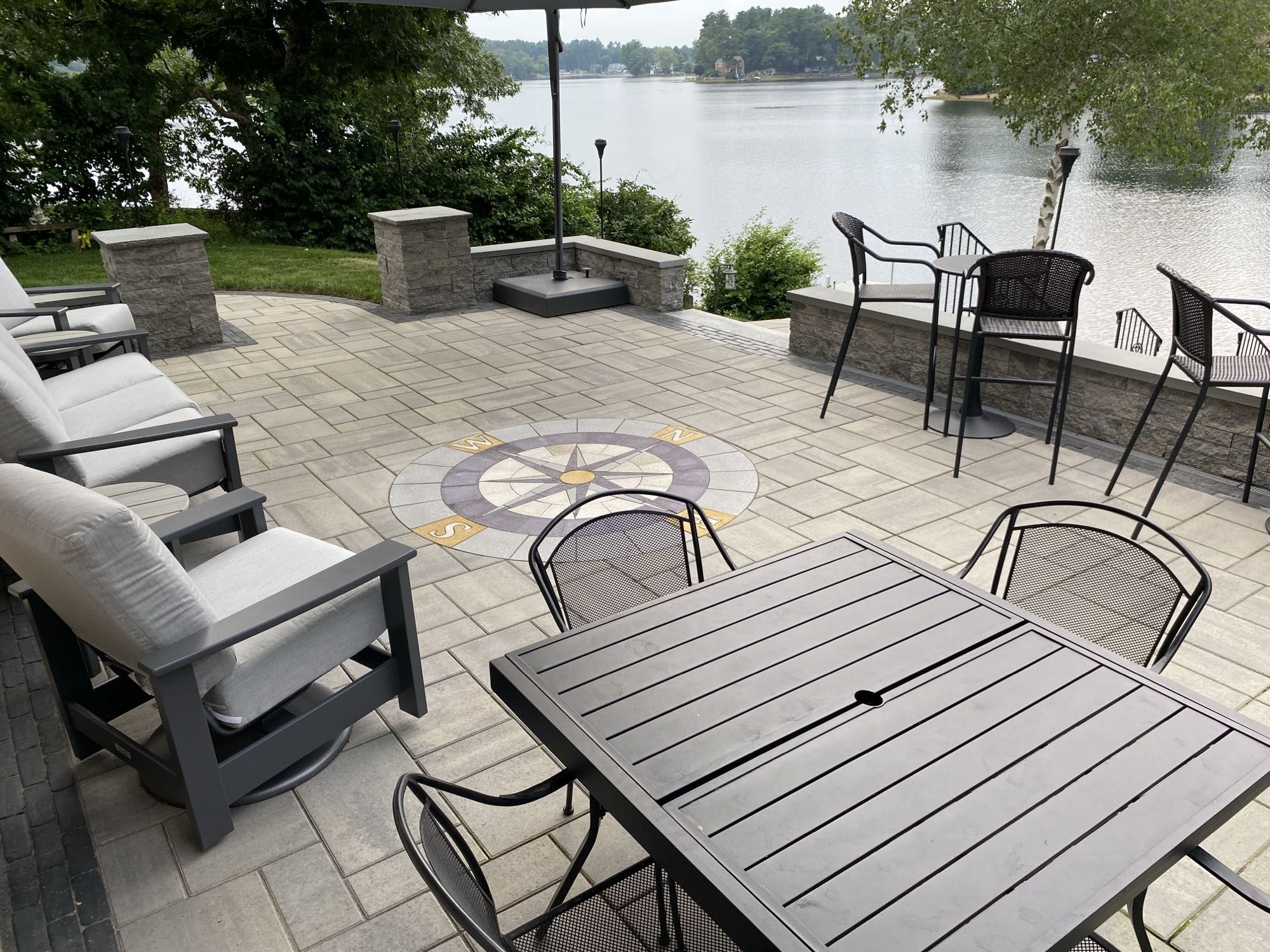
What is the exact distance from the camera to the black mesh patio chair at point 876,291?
16.6 ft

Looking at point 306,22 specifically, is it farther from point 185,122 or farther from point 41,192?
point 41,192

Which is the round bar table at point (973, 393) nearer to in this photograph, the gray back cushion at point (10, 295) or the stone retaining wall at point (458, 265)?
the stone retaining wall at point (458, 265)

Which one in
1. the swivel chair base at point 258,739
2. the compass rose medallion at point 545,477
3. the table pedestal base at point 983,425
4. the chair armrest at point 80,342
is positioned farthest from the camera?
the table pedestal base at point 983,425

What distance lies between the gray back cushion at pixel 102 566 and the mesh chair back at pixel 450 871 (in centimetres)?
91

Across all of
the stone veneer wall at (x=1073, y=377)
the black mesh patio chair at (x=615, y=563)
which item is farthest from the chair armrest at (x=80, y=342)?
the stone veneer wall at (x=1073, y=377)

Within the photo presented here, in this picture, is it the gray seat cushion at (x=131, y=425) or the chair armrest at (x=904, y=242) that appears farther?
the chair armrest at (x=904, y=242)

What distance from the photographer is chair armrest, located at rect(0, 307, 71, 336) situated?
4.95m

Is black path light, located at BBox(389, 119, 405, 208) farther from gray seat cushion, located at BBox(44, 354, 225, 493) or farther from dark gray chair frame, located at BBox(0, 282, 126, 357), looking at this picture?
gray seat cushion, located at BBox(44, 354, 225, 493)

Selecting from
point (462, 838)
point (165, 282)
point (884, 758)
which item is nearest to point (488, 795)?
point (462, 838)

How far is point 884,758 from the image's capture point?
1.71 meters

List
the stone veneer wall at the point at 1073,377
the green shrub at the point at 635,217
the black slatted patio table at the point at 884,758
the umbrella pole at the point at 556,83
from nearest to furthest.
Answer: the black slatted patio table at the point at 884,758 < the stone veneer wall at the point at 1073,377 < the umbrella pole at the point at 556,83 < the green shrub at the point at 635,217

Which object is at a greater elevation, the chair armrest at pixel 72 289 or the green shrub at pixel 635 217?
the chair armrest at pixel 72 289

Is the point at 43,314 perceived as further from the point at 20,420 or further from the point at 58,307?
the point at 20,420

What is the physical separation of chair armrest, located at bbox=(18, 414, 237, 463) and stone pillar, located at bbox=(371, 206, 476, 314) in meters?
4.24
